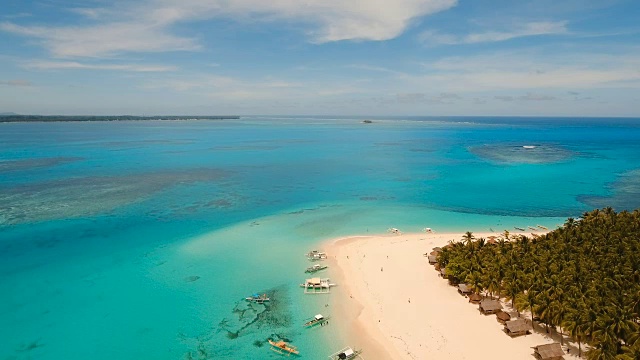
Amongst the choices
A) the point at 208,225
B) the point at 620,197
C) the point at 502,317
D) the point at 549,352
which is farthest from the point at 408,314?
the point at 620,197

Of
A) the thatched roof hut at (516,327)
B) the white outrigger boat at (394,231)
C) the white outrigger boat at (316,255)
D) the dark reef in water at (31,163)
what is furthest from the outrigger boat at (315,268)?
the dark reef in water at (31,163)

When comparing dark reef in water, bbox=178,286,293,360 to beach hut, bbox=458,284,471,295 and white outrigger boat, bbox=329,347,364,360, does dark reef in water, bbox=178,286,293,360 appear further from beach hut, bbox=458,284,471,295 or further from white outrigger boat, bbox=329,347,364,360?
beach hut, bbox=458,284,471,295

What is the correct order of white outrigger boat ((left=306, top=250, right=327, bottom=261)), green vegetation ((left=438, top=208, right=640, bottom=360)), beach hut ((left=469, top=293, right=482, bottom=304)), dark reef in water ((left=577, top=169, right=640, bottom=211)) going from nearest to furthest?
green vegetation ((left=438, top=208, right=640, bottom=360)) < beach hut ((left=469, top=293, right=482, bottom=304)) < white outrigger boat ((left=306, top=250, right=327, bottom=261)) < dark reef in water ((left=577, top=169, right=640, bottom=211))

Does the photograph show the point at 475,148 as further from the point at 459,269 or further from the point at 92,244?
the point at 92,244

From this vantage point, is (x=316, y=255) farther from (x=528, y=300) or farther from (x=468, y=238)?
(x=528, y=300)

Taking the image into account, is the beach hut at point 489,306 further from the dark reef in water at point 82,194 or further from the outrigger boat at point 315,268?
the dark reef in water at point 82,194

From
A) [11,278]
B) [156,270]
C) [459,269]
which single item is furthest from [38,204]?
[459,269]

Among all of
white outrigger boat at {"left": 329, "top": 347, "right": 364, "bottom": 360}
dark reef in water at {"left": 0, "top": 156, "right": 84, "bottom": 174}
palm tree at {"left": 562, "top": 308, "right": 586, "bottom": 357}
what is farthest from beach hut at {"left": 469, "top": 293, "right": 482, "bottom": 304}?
dark reef in water at {"left": 0, "top": 156, "right": 84, "bottom": 174}
